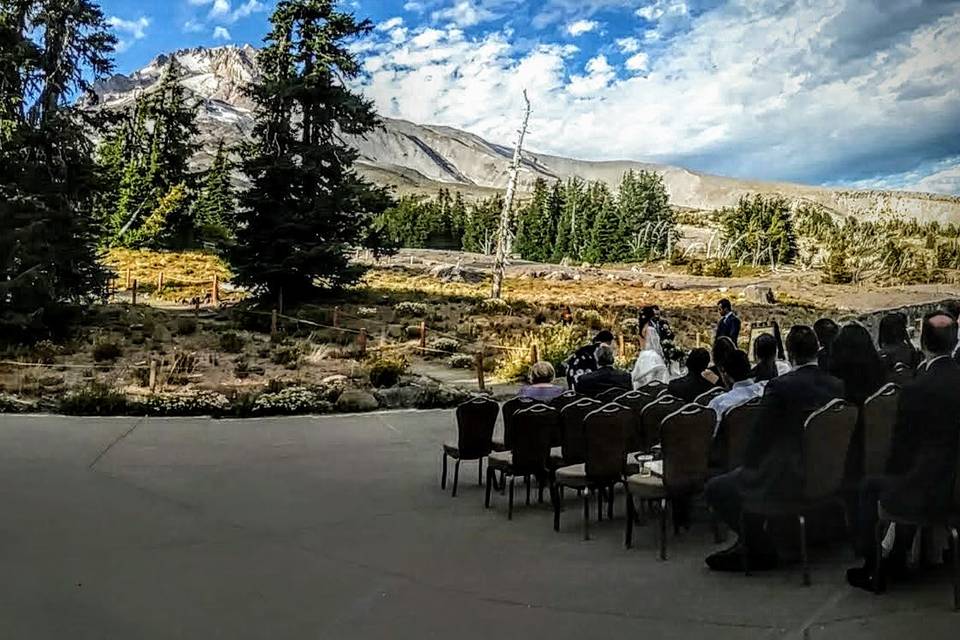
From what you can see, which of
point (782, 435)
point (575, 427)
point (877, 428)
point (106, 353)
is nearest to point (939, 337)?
point (877, 428)

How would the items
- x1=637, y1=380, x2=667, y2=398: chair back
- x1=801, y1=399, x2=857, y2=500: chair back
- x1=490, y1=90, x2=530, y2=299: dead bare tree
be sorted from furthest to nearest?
x1=490, y1=90, x2=530, y2=299: dead bare tree → x1=637, y1=380, x2=667, y2=398: chair back → x1=801, y1=399, x2=857, y2=500: chair back

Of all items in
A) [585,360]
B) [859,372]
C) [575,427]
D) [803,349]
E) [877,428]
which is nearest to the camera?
[877,428]

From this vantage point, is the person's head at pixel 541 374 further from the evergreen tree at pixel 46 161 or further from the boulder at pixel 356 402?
the evergreen tree at pixel 46 161

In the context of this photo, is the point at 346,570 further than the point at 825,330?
No

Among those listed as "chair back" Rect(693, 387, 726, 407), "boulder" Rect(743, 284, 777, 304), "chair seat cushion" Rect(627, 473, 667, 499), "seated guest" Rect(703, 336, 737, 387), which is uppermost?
"boulder" Rect(743, 284, 777, 304)

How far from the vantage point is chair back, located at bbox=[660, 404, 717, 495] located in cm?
530

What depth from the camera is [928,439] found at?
407cm

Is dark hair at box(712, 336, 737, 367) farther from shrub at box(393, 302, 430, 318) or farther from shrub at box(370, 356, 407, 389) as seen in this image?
shrub at box(393, 302, 430, 318)

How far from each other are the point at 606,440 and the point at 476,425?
1.85m

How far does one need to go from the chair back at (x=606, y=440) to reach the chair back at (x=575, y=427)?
547 mm

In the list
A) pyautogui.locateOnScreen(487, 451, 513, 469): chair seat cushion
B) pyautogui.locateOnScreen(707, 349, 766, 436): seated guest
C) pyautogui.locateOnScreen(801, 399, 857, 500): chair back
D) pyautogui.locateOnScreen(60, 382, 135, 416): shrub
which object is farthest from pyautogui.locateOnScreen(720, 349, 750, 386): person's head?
pyautogui.locateOnScreen(60, 382, 135, 416): shrub

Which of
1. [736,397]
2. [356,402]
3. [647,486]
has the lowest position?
[356,402]

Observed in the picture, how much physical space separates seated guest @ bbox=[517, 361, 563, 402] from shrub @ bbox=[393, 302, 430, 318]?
22517 millimetres

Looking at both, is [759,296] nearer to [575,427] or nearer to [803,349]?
[575,427]
